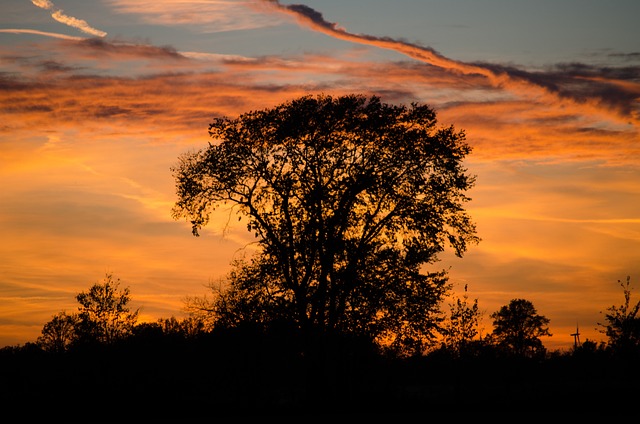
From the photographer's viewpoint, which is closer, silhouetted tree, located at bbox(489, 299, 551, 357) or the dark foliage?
the dark foliage

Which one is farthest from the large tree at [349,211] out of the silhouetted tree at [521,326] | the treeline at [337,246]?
the silhouetted tree at [521,326]

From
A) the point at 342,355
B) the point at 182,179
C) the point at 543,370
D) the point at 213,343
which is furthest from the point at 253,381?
the point at 543,370

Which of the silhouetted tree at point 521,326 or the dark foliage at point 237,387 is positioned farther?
the silhouetted tree at point 521,326

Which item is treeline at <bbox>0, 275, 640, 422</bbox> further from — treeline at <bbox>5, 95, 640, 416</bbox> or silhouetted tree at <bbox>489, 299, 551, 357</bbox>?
silhouetted tree at <bbox>489, 299, 551, 357</bbox>

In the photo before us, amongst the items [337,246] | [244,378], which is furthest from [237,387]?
[337,246]

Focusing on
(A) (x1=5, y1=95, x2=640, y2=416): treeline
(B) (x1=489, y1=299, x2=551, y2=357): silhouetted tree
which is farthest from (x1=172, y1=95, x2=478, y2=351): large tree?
(B) (x1=489, y1=299, x2=551, y2=357): silhouetted tree

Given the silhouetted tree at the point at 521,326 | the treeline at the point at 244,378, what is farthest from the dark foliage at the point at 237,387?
the silhouetted tree at the point at 521,326

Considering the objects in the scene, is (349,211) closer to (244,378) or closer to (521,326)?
(244,378)

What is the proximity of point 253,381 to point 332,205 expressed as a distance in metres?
16.7

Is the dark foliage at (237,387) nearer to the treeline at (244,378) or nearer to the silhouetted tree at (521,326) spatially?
the treeline at (244,378)

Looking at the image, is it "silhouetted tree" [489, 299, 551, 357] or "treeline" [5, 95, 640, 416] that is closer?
"treeline" [5, 95, 640, 416]

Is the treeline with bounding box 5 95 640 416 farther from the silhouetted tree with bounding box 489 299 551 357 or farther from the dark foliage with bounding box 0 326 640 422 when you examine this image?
the silhouetted tree with bounding box 489 299 551 357

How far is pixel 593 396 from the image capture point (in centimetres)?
5906

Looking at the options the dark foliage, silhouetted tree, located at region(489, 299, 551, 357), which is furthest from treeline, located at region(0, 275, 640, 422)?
silhouetted tree, located at region(489, 299, 551, 357)
